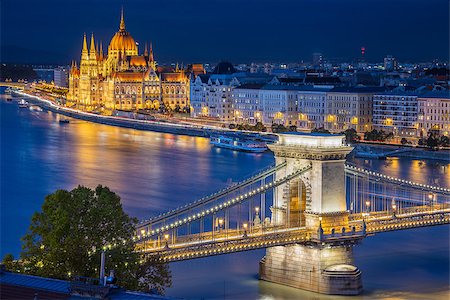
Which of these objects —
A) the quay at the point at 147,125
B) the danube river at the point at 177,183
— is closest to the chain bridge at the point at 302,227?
the danube river at the point at 177,183

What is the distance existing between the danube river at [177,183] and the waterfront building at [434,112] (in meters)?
5.94

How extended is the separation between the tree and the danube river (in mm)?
2128

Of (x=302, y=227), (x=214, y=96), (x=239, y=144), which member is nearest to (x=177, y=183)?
(x=302, y=227)

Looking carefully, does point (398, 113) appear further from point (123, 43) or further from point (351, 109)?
point (123, 43)

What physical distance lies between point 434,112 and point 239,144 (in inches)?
259

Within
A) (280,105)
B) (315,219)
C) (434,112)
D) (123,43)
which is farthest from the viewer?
(123,43)

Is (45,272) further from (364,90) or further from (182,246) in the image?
(364,90)

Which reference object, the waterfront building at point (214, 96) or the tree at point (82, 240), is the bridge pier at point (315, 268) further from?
the waterfront building at point (214, 96)

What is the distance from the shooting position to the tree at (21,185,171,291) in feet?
34.5

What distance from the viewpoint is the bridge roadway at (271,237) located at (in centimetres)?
1268

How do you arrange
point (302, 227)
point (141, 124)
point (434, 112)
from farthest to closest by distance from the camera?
point (141, 124), point (434, 112), point (302, 227)

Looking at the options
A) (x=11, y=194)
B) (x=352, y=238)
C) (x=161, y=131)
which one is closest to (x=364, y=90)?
(x=161, y=131)

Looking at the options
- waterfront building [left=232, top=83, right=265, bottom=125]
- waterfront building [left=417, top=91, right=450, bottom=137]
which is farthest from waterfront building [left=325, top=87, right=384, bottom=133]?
waterfront building [left=232, top=83, right=265, bottom=125]

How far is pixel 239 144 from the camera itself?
3625 centimetres
